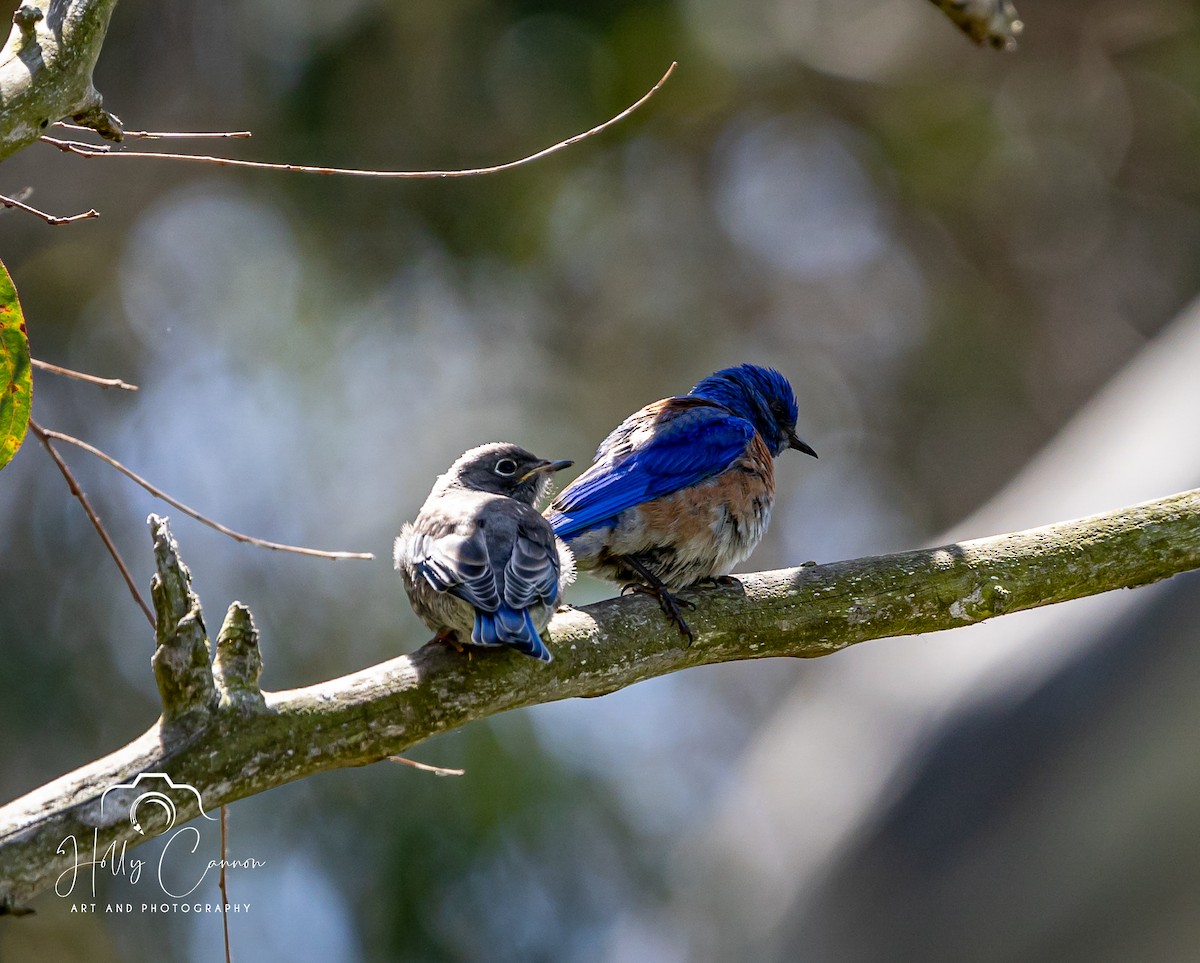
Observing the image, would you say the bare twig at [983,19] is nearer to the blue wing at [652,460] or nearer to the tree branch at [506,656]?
the tree branch at [506,656]

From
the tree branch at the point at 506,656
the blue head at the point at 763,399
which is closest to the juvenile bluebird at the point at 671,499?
the blue head at the point at 763,399

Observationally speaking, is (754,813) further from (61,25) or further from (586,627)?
(61,25)

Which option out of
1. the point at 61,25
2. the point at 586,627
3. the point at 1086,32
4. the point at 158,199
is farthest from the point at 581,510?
the point at 1086,32

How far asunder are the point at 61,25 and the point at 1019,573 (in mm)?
3116

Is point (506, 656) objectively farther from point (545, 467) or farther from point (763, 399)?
point (763, 399)

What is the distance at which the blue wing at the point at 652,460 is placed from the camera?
5.00 meters

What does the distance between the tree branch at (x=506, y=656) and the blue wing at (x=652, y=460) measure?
0.95m

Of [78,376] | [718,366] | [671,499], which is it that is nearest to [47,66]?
[78,376]

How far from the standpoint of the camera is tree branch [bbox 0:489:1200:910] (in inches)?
108

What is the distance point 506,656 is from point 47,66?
1863mm

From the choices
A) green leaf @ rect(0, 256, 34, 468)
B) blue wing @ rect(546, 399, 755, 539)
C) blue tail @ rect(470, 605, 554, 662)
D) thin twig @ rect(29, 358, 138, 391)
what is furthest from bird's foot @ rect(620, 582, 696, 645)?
green leaf @ rect(0, 256, 34, 468)

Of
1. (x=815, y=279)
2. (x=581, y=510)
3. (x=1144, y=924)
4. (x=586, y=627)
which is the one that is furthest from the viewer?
(x=815, y=279)

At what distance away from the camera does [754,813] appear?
1035 cm

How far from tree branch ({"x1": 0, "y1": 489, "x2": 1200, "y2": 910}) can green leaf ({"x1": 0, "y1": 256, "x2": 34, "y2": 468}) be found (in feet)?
1.43
